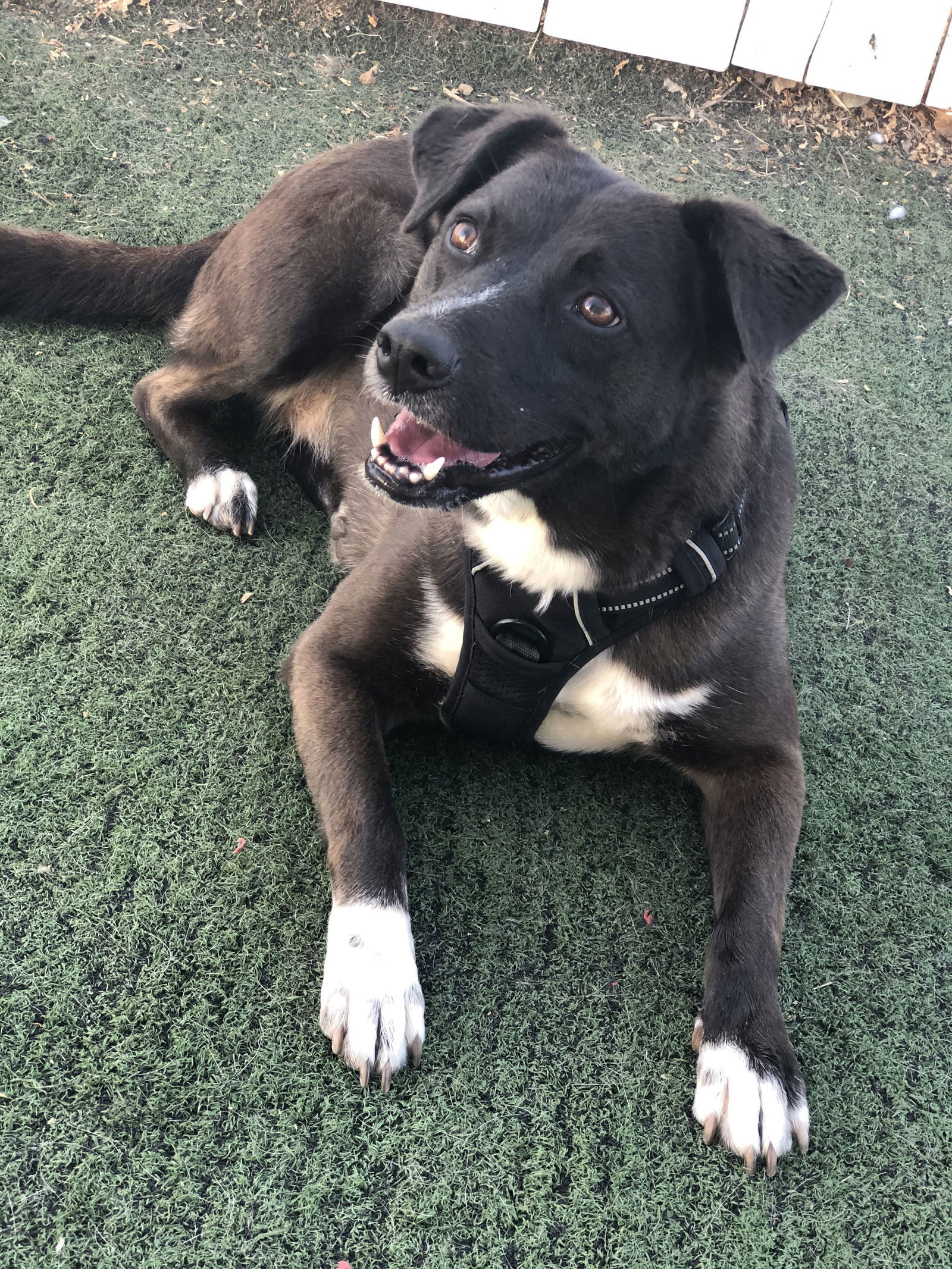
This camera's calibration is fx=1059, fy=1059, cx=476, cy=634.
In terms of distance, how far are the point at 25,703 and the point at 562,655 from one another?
114cm

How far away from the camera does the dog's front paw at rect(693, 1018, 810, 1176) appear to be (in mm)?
1771

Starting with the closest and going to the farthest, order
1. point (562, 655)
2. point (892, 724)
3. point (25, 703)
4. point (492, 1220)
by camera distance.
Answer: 1. point (492, 1220)
2. point (562, 655)
3. point (25, 703)
4. point (892, 724)

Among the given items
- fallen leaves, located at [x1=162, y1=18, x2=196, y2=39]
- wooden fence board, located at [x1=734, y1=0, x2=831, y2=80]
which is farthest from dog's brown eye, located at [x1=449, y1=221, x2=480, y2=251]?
wooden fence board, located at [x1=734, y1=0, x2=831, y2=80]

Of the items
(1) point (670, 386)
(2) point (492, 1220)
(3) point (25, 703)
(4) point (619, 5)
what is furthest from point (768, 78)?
(2) point (492, 1220)

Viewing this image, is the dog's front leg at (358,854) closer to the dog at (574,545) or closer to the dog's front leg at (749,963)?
the dog at (574,545)

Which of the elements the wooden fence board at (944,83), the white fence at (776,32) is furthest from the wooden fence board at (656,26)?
the wooden fence board at (944,83)

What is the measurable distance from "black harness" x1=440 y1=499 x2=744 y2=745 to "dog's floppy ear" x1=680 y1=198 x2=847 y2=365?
37 centimetres

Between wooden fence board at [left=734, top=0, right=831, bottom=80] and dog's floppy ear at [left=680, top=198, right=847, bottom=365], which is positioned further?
wooden fence board at [left=734, top=0, right=831, bottom=80]

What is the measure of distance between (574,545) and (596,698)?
1.14ft

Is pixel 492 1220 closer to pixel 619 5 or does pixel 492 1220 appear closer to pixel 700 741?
pixel 700 741

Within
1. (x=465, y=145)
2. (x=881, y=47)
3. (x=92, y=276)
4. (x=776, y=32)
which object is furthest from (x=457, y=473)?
(x=881, y=47)

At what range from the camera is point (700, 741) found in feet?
7.03

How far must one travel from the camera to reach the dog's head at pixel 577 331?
168cm

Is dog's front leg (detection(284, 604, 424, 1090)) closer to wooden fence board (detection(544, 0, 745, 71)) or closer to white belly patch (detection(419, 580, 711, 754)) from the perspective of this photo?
white belly patch (detection(419, 580, 711, 754))
